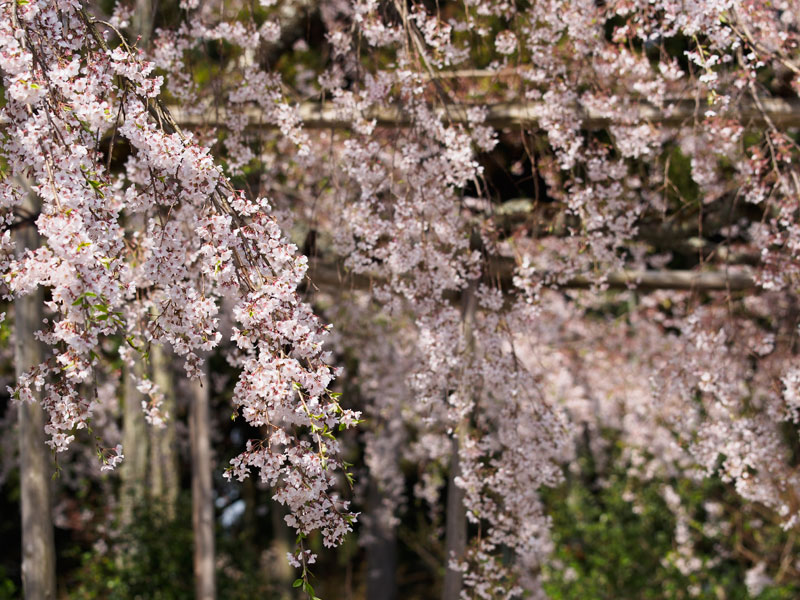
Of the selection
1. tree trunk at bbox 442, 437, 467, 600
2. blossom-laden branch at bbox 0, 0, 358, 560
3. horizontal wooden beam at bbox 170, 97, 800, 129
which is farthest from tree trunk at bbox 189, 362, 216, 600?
blossom-laden branch at bbox 0, 0, 358, 560

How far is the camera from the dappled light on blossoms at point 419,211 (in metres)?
2.42

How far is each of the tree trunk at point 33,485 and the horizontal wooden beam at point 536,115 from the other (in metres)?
1.48

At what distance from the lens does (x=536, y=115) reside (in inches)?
171

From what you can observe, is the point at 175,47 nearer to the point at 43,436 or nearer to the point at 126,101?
the point at 126,101

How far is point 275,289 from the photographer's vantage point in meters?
2.41

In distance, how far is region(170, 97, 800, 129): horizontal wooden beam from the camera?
4.37m

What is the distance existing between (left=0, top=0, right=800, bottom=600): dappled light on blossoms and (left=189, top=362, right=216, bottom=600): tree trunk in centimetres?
141

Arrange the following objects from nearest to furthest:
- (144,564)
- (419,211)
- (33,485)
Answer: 1. (419,211)
2. (33,485)
3. (144,564)

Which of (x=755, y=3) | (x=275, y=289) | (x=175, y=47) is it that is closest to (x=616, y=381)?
(x=755, y=3)

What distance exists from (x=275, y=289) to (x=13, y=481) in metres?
9.24

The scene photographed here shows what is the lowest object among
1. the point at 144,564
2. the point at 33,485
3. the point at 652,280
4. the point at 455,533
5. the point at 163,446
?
the point at 455,533

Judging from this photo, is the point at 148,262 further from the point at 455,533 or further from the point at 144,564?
the point at 144,564

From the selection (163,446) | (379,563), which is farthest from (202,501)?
(379,563)

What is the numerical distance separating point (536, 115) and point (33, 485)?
3408 mm
